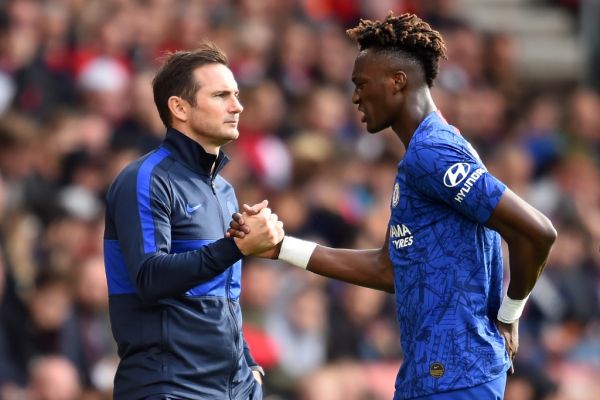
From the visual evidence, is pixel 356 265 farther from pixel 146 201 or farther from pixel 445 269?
pixel 146 201

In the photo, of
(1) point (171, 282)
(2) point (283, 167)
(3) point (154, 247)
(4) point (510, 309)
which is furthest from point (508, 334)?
(2) point (283, 167)

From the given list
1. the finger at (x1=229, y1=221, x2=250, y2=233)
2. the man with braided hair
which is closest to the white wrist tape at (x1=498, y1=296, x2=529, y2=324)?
the man with braided hair

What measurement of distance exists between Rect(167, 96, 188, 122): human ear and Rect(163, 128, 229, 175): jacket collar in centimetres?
6

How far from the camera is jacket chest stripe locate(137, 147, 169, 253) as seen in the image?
5.40 metres

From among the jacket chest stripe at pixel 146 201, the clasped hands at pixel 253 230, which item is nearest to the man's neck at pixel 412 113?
the clasped hands at pixel 253 230

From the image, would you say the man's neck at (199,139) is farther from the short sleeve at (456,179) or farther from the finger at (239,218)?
the short sleeve at (456,179)

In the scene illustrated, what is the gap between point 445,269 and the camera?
17.4ft

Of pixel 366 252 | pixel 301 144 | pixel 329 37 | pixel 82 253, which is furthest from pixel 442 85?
pixel 366 252

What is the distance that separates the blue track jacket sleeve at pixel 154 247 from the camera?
5332 mm

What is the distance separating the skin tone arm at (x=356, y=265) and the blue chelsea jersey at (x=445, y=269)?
0.64m

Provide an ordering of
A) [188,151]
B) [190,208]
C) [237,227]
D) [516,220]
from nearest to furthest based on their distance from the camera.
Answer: [516,220]
[237,227]
[190,208]
[188,151]

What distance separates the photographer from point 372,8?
14.6 metres

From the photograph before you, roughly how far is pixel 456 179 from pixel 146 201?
4.24 ft

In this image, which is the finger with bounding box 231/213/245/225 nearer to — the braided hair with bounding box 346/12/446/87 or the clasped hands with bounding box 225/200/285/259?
the clasped hands with bounding box 225/200/285/259
